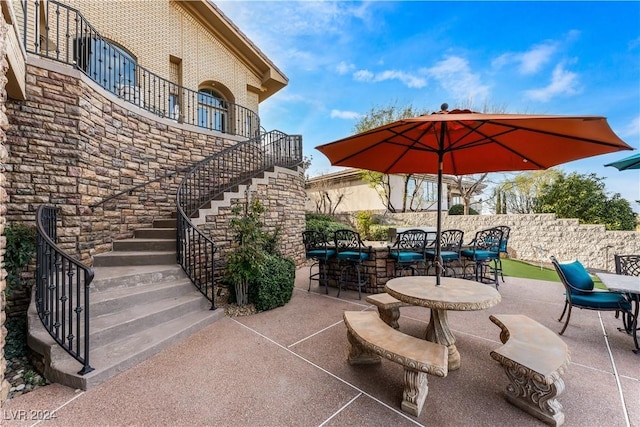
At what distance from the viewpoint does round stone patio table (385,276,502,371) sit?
7.74 feet

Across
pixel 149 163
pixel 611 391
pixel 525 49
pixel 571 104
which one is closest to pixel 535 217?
pixel 571 104

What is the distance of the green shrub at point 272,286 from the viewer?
443cm

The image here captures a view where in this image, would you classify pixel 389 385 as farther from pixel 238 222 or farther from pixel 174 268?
pixel 174 268

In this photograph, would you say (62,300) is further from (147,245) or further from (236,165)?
(236,165)

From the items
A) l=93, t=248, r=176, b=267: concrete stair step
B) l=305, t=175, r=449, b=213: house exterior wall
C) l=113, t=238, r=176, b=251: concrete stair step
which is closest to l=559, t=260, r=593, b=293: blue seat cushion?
l=93, t=248, r=176, b=267: concrete stair step

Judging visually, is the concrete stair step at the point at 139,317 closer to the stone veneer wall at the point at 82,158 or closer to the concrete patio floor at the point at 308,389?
the concrete patio floor at the point at 308,389

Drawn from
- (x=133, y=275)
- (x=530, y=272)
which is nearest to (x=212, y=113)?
(x=133, y=275)

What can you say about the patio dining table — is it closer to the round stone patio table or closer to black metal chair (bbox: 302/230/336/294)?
the round stone patio table

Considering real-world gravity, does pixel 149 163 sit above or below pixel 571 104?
below

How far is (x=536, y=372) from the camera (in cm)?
190

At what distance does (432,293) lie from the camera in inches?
103

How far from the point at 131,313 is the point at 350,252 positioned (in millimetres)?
3629

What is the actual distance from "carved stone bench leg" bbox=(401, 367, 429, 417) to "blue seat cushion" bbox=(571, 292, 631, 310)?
2893mm

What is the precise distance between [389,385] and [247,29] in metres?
12.7
